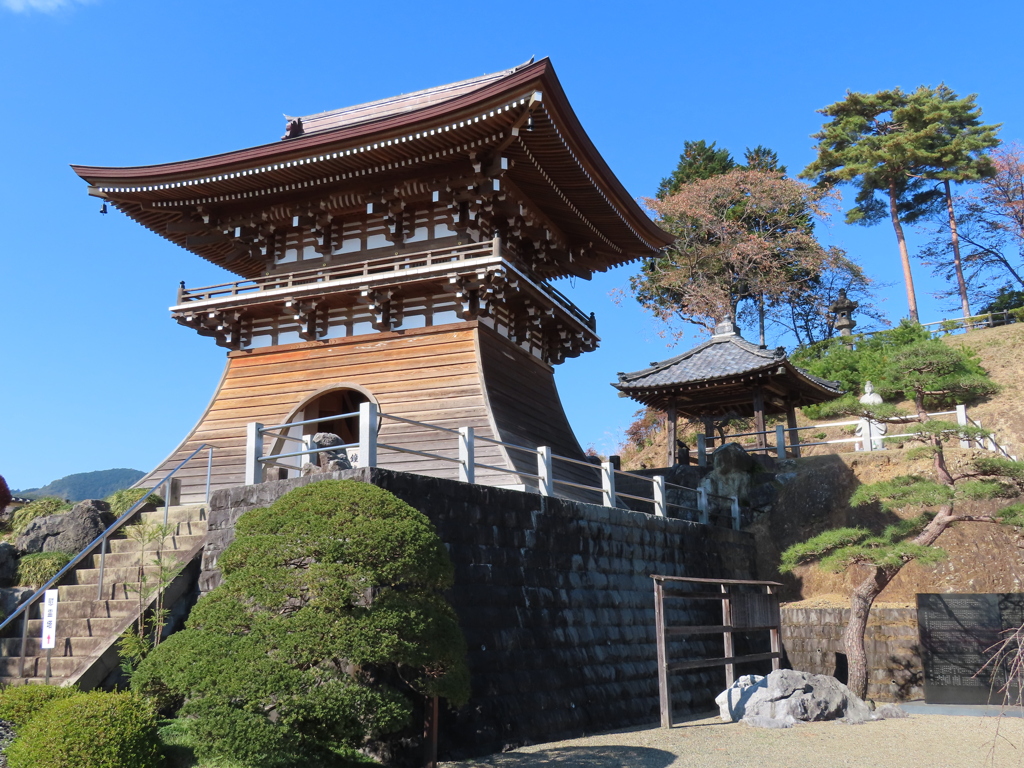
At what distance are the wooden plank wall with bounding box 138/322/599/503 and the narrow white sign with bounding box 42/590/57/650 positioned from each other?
594 cm

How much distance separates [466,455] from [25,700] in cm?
514

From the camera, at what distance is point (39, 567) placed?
11.5 metres

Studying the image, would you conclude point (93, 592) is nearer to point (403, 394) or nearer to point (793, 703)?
point (403, 394)

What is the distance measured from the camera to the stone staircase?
8.58 metres

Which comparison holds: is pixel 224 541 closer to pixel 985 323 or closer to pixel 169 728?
pixel 169 728

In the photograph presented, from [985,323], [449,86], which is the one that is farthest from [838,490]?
[985,323]

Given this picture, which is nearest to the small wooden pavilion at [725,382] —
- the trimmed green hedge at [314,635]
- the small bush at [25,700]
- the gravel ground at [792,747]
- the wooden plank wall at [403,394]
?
the wooden plank wall at [403,394]

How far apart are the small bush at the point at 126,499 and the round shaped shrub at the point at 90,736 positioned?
6011 mm

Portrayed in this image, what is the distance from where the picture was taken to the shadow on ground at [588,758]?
809cm

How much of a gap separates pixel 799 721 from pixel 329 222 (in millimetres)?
11256

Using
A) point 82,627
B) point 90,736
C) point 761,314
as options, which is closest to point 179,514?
point 82,627

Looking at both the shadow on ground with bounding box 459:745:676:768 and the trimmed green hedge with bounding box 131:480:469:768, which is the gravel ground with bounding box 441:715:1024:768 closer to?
the shadow on ground with bounding box 459:745:676:768

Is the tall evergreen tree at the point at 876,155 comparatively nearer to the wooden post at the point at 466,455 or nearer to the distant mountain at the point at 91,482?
the wooden post at the point at 466,455

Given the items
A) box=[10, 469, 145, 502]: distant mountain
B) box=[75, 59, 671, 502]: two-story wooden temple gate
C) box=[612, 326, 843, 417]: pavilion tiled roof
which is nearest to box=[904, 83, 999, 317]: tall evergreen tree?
box=[612, 326, 843, 417]: pavilion tiled roof
